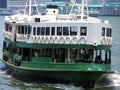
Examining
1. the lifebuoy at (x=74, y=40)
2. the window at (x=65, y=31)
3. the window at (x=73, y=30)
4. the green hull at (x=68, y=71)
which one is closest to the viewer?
the green hull at (x=68, y=71)

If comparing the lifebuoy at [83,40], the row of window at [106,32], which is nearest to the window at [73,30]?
the lifebuoy at [83,40]

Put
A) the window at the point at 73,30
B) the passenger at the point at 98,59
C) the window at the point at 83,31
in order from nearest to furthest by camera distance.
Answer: the passenger at the point at 98,59
the window at the point at 83,31
the window at the point at 73,30

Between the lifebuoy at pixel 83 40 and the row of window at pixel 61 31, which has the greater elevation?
the row of window at pixel 61 31

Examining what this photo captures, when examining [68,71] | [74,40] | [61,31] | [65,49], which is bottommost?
[68,71]

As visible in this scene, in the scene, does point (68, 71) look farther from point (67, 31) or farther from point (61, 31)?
point (61, 31)

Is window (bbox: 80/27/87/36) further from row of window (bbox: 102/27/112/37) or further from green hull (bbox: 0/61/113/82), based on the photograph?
green hull (bbox: 0/61/113/82)

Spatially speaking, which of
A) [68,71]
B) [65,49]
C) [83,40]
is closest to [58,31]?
[65,49]

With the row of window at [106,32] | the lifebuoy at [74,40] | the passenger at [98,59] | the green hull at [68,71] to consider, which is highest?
the row of window at [106,32]

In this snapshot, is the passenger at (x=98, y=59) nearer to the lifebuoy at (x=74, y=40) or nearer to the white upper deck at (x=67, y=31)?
the white upper deck at (x=67, y=31)

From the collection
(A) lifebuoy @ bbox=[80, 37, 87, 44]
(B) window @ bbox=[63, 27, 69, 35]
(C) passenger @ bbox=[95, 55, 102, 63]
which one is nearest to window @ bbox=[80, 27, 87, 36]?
(A) lifebuoy @ bbox=[80, 37, 87, 44]

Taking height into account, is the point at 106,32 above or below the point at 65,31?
below

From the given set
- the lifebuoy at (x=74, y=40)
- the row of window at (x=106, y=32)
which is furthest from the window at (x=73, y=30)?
the row of window at (x=106, y=32)

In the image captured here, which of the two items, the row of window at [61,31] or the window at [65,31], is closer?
the row of window at [61,31]

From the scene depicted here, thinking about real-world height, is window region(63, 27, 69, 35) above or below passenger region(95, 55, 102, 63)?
above
